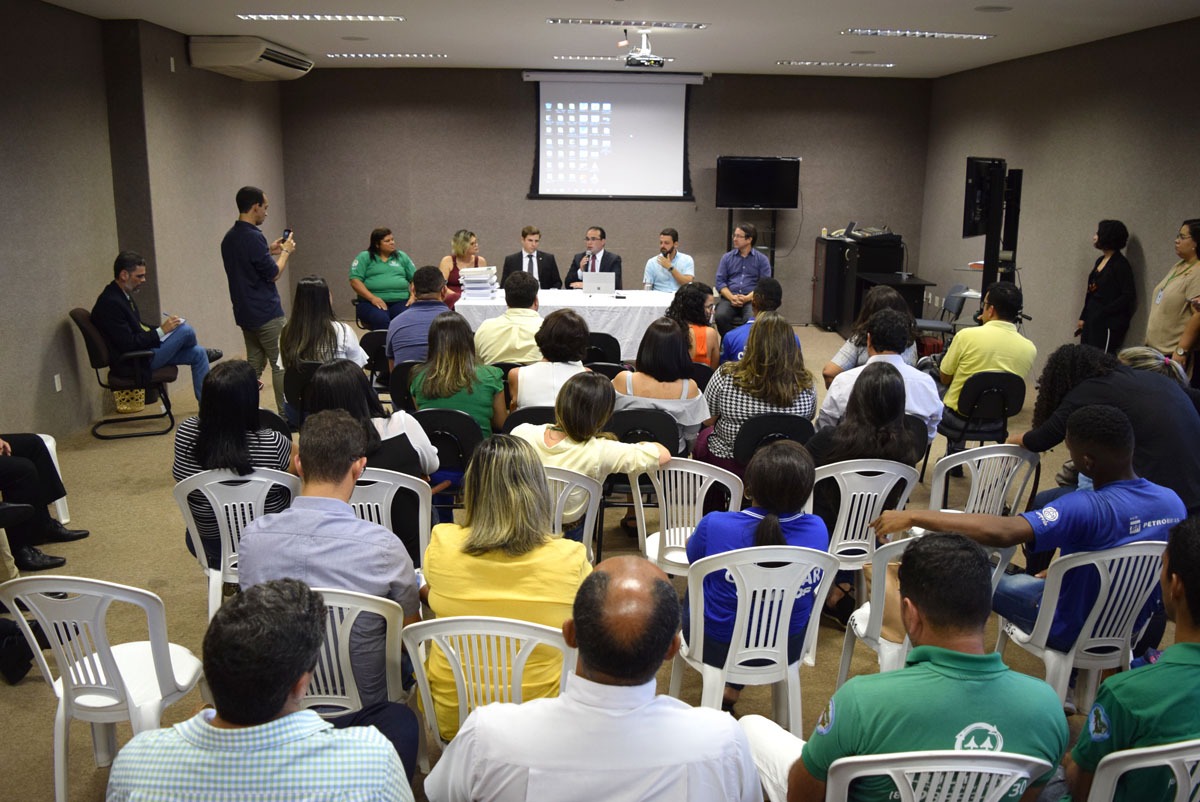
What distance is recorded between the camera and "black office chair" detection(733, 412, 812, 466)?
4.13 metres

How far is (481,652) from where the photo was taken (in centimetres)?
239

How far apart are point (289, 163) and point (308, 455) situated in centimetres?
960

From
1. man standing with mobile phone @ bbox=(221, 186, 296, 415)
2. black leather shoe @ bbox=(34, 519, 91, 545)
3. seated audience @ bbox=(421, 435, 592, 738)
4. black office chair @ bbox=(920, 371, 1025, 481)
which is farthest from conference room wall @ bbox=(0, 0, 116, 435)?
black office chair @ bbox=(920, 371, 1025, 481)

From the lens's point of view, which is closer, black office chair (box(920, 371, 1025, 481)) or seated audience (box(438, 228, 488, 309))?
black office chair (box(920, 371, 1025, 481))

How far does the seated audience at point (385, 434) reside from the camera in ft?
11.5

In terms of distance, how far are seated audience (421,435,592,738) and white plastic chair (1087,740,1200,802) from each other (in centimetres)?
117

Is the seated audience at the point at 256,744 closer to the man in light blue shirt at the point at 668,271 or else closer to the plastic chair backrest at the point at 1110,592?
the plastic chair backrest at the point at 1110,592

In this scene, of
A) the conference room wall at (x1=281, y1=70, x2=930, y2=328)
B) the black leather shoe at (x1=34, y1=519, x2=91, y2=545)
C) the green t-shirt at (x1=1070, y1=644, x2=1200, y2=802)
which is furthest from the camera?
the conference room wall at (x1=281, y1=70, x2=930, y2=328)

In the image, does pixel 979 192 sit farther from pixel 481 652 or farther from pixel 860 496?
pixel 481 652

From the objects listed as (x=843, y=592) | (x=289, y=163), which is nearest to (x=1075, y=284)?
(x=843, y=592)

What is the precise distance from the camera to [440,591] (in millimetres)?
2449

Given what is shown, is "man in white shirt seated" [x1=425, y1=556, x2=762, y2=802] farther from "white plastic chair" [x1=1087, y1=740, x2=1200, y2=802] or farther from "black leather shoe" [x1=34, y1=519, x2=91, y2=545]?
"black leather shoe" [x1=34, y1=519, x2=91, y2=545]

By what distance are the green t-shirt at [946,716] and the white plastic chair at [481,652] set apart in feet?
2.09

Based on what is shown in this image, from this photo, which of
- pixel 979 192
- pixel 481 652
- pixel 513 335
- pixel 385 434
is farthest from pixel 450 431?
pixel 979 192
